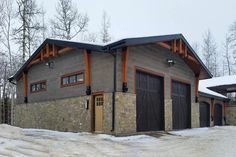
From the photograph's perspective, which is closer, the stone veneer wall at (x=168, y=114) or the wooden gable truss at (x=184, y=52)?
the wooden gable truss at (x=184, y=52)

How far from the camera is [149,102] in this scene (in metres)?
18.0

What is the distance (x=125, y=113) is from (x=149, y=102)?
9.08 feet

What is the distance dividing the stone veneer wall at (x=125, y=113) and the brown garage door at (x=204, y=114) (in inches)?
471

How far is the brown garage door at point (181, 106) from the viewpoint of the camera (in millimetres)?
20784

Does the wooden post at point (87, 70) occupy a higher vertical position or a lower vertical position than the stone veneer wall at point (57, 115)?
higher

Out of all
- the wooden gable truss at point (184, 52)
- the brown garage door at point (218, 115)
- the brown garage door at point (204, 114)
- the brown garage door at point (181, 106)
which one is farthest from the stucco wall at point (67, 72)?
the brown garage door at point (218, 115)

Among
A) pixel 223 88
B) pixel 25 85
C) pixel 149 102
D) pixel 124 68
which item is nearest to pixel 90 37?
pixel 223 88

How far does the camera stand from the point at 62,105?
61.7ft

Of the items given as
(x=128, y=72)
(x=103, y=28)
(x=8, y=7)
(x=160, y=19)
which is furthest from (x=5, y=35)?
(x=160, y=19)

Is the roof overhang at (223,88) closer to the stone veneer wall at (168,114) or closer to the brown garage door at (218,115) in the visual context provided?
the brown garage door at (218,115)

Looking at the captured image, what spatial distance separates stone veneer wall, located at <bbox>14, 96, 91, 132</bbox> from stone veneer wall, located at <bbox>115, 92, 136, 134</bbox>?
2032mm

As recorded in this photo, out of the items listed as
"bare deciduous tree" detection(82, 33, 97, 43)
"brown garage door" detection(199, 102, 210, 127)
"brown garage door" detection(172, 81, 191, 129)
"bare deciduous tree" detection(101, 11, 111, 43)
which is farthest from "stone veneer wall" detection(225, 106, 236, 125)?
"bare deciduous tree" detection(82, 33, 97, 43)

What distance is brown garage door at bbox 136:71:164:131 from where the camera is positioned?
1714cm

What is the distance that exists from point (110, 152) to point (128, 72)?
19.4 ft
